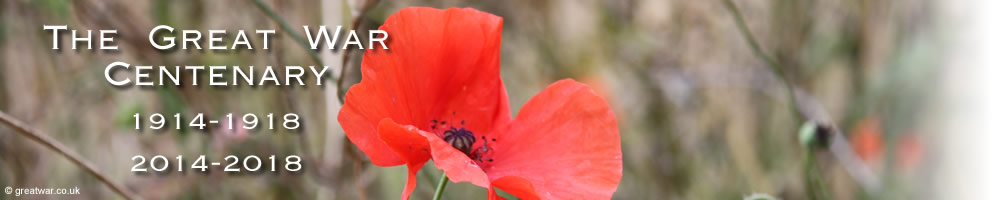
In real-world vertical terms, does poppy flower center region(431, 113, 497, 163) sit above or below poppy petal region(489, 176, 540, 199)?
above

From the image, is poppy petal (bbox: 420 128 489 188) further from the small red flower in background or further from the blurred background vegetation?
the blurred background vegetation

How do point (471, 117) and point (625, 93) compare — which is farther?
point (625, 93)

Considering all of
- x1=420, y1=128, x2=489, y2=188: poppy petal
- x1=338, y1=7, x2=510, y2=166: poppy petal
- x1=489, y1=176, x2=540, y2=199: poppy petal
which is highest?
x1=338, y1=7, x2=510, y2=166: poppy petal

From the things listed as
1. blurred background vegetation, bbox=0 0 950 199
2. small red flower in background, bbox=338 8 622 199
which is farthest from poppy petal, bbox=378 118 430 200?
blurred background vegetation, bbox=0 0 950 199

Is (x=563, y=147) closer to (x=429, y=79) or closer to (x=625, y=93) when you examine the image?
(x=429, y=79)

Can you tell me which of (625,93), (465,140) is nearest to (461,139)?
(465,140)

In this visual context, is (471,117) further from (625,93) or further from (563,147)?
(625,93)

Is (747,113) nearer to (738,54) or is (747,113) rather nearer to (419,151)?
(738,54)

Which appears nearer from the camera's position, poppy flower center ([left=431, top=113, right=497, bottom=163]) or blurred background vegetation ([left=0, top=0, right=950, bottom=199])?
poppy flower center ([left=431, top=113, right=497, bottom=163])
